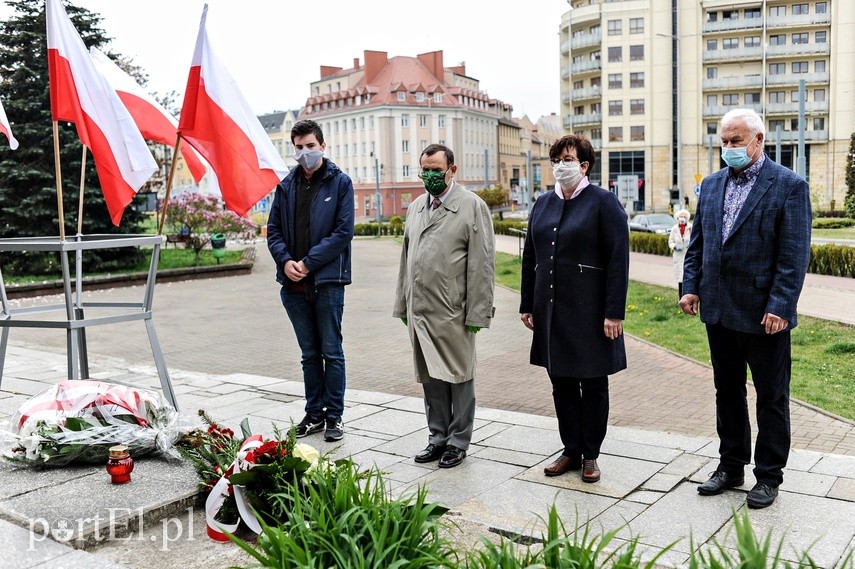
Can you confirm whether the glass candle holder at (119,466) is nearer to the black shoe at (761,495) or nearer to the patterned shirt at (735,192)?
the black shoe at (761,495)

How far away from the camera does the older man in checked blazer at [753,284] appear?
4527 mm

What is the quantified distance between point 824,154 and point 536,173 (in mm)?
68912

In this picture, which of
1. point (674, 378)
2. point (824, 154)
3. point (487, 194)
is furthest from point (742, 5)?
point (674, 378)

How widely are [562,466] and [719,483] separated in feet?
2.96

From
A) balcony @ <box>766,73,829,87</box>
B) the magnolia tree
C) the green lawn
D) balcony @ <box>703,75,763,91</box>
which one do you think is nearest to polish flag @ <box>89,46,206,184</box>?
the green lawn

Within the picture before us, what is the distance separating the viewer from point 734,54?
74.6 meters

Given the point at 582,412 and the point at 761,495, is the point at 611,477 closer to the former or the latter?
the point at 582,412

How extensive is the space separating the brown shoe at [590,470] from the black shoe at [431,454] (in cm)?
96

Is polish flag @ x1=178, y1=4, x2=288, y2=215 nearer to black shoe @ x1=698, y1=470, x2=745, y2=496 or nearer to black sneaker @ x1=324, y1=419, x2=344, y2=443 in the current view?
black sneaker @ x1=324, y1=419, x2=344, y2=443

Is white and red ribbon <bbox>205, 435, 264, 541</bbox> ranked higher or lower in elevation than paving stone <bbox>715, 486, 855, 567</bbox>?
higher

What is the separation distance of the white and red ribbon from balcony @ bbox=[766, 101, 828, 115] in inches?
3011

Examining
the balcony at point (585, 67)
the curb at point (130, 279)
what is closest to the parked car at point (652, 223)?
the curb at point (130, 279)

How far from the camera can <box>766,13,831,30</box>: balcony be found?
7213cm

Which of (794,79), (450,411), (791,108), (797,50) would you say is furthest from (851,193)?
(450,411)
